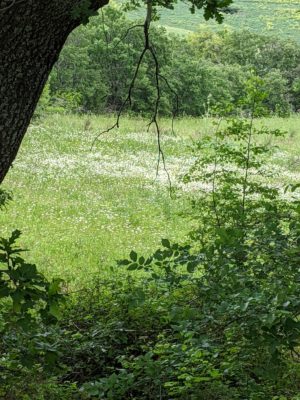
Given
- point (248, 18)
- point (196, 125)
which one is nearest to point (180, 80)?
point (196, 125)

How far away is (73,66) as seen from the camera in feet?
117

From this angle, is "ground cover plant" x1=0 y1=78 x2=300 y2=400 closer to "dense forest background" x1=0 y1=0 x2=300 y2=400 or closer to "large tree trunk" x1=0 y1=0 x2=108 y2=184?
"dense forest background" x1=0 y1=0 x2=300 y2=400

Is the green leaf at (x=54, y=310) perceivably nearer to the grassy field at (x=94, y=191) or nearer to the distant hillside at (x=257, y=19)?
the grassy field at (x=94, y=191)

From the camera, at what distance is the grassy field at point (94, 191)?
37.5ft

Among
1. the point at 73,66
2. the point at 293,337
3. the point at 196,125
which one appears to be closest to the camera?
the point at 293,337

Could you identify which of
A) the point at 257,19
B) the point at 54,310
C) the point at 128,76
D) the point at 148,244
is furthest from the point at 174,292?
the point at 257,19

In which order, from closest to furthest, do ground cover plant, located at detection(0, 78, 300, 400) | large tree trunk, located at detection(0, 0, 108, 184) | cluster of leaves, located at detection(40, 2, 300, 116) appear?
large tree trunk, located at detection(0, 0, 108, 184) < ground cover plant, located at detection(0, 78, 300, 400) < cluster of leaves, located at detection(40, 2, 300, 116)

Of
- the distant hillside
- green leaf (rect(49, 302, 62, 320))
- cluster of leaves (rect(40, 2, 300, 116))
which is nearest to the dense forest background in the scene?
green leaf (rect(49, 302, 62, 320))

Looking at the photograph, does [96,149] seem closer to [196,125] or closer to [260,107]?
[196,125]

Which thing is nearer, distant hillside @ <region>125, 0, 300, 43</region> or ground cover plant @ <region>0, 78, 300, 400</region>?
ground cover plant @ <region>0, 78, 300, 400</region>

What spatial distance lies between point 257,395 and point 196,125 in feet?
85.9

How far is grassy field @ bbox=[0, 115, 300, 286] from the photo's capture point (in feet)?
37.5

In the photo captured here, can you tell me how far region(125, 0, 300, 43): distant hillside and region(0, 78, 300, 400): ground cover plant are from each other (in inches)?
2653

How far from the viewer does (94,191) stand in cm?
1755
